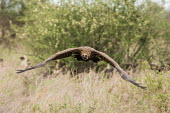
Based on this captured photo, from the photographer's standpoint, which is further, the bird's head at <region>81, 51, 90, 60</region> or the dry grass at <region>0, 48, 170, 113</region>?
the bird's head at <region>81, 51, 90, 60</region>

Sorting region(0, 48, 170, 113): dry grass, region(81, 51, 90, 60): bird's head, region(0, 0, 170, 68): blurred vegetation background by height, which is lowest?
region(0, 48, 170, 113): dry grass

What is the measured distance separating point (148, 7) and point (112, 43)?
6.73 ft

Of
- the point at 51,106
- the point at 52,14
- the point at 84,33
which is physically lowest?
the point at 51,106

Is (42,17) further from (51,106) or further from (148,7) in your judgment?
(51,106)

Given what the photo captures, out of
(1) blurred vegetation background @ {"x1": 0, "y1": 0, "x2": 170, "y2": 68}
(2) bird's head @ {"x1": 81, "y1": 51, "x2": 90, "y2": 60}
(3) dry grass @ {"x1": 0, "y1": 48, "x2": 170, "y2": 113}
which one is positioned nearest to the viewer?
(3) dry grass @ {"x1": 0, "y1": 48, "x2": 170, "y2": 113}

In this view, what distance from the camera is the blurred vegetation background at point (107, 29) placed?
29.2ft

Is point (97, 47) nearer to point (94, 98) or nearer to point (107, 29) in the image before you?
point (107, 29)

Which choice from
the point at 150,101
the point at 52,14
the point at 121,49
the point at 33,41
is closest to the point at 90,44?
the point at 121,49

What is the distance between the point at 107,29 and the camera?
931cm

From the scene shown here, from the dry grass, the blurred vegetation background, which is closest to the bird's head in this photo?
the dry grass

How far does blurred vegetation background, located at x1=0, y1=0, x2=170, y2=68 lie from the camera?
8898mm

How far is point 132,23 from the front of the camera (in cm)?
897

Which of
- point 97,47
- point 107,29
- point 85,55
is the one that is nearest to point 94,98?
point 85,55

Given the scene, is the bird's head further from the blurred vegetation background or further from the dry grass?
the blurred vegetation background
